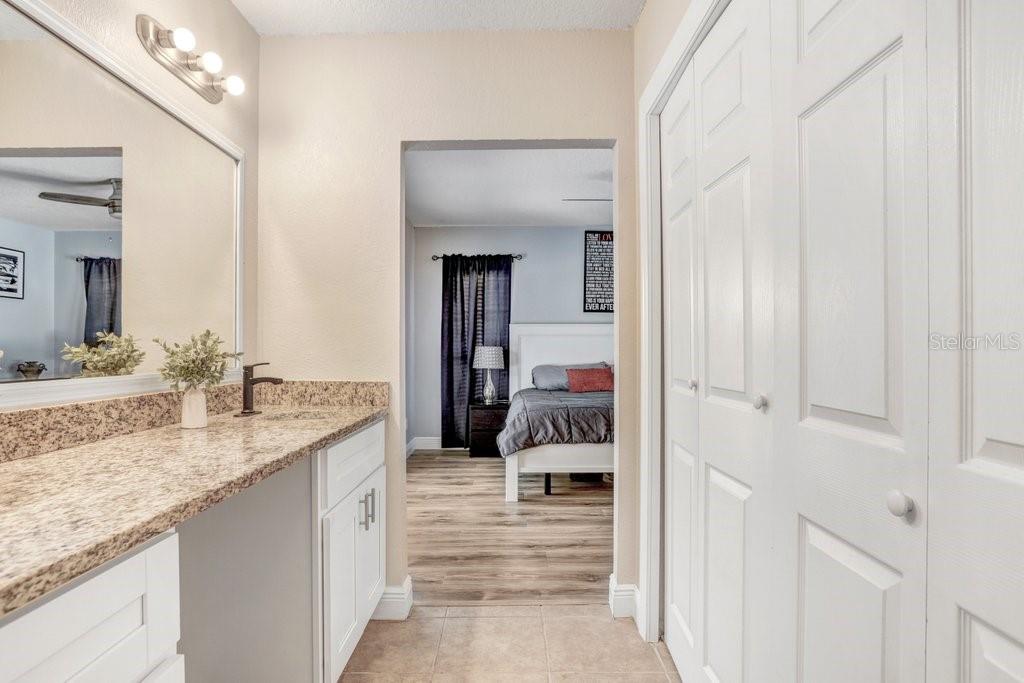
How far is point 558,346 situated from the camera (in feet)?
19.0

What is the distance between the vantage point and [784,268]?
1119mm

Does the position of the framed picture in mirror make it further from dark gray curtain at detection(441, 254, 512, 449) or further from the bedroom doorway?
dark gray curtain at detection(441, 254, 512, 449)

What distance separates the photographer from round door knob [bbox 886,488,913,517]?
2.55ft

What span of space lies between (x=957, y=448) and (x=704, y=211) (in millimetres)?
1028

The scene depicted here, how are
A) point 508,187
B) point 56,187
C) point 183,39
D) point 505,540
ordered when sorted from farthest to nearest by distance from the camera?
point 508,187 → point 505,540 → point 183,39 → point 56,187

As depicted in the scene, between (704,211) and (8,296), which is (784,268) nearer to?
(704,211)

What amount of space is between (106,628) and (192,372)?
42.9 inches

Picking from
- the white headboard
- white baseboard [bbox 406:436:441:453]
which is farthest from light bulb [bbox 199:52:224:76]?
white baseboard [bbox 406:436:441:453]

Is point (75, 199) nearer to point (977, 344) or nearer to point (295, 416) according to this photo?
point (295, 416)

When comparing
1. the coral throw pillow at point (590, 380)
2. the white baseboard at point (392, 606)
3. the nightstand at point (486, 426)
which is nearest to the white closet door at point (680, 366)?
the white baseboard at point (392, 606)

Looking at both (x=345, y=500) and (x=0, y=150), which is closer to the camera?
(x=0, y=150)

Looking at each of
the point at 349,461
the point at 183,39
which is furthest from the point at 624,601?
the point at 183,39

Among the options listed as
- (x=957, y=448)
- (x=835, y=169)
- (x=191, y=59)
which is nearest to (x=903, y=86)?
(x=835, y=169)

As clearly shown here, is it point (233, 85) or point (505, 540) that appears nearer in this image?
point (233, 85)
